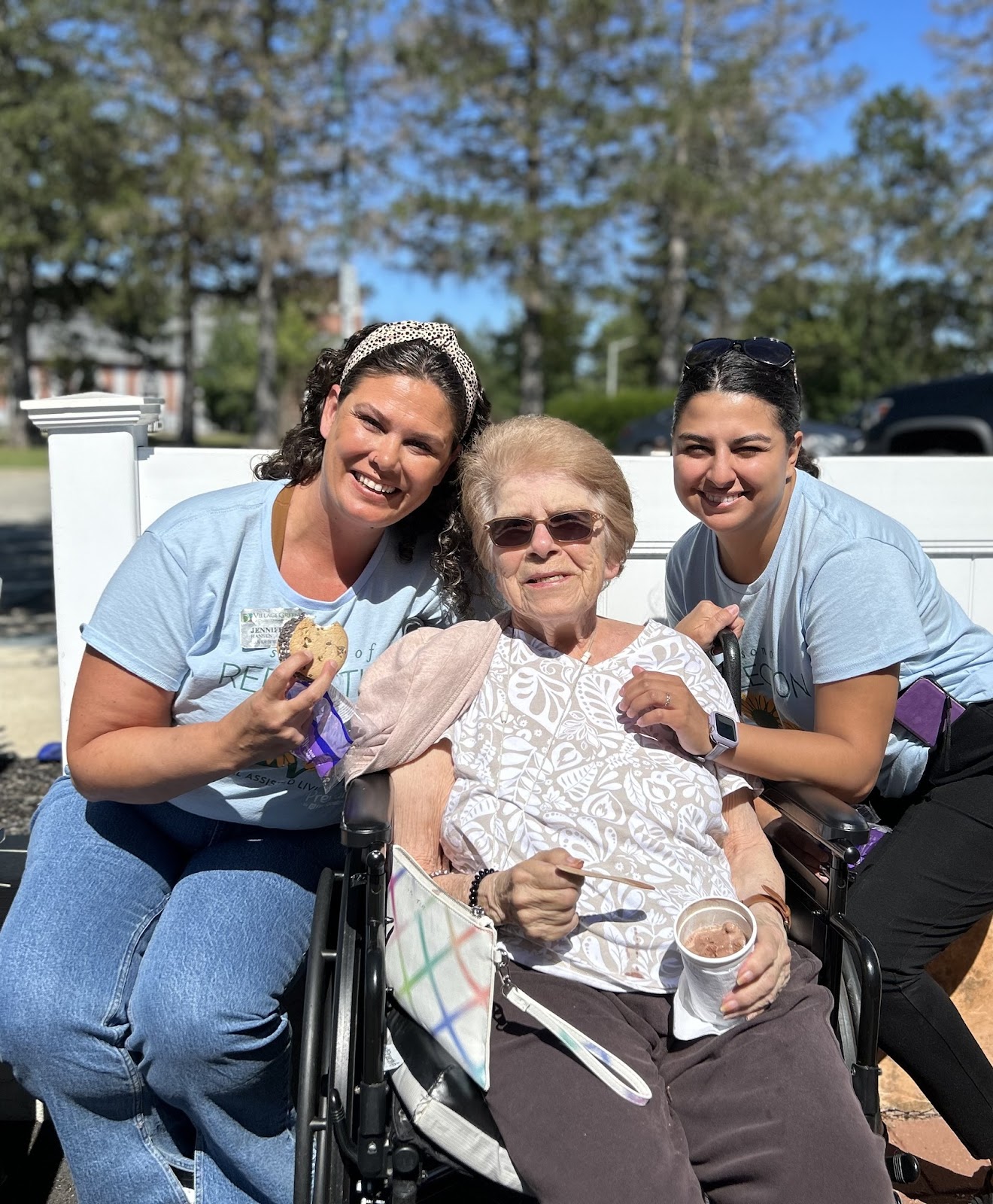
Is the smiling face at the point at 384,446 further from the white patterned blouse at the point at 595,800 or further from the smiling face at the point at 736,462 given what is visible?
the smiling face at the point at 736,462

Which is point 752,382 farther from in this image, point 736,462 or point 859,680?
point 859,680

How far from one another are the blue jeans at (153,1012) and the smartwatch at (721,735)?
93 cm

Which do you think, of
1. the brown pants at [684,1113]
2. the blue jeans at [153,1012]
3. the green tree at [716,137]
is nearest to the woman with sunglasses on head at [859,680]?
the brown pants at [684,1113]

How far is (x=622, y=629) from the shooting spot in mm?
2438

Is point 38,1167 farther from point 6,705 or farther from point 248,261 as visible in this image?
point 248,261

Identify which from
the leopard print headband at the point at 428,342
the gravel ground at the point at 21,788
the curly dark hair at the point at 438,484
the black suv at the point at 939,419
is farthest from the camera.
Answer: the black suv at the point at 939,419

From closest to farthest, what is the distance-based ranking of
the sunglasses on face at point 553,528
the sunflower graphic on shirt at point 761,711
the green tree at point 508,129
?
1. the sunglasses on face at point 553,528
2. the sunflower graphic on shirt at point 761,711
3. the green tree at point 508,129

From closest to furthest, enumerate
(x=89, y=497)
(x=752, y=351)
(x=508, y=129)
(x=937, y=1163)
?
(x=752, y=351) → (x=937, y=1163) → (x=89, y=497) → (x=508, y=129)

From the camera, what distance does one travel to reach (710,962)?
1828mm

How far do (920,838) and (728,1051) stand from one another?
79 centimetres

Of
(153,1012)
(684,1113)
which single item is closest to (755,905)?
(684,1113)

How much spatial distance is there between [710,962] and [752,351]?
1326 mm

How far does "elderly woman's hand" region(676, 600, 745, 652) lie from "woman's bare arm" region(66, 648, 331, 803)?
93cm

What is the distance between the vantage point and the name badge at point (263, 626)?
2359 mm
